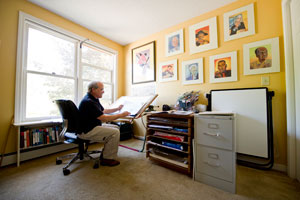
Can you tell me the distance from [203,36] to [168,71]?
2.99 ft

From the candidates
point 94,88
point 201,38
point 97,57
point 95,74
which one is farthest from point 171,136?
point 97,57

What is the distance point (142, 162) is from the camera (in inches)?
70.8

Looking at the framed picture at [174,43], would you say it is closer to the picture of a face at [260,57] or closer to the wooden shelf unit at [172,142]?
the picture of a face at [260,57]

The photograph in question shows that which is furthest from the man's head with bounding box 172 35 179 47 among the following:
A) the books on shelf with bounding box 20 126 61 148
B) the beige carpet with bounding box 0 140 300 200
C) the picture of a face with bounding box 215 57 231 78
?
the books on shelf with bounding box 20 126 61 148

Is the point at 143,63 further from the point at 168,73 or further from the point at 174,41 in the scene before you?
the point at 174,41

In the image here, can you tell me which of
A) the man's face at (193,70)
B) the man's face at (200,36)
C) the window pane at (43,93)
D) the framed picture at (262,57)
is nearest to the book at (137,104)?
the man's face at (193,70)

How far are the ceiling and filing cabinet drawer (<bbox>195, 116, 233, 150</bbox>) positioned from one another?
1.96 meters

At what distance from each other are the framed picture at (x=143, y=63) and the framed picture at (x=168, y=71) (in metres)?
0.22

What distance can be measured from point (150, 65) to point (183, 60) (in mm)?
840

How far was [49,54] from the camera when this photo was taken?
7.25 feet

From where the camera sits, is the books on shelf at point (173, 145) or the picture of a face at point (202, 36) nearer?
the books on shelf at point (173, 145)

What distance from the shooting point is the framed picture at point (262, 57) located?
160 cm

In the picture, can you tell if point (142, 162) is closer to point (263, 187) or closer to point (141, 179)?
point (141, 179)

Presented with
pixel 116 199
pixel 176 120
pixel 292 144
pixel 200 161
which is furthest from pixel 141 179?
pixel 292 144
